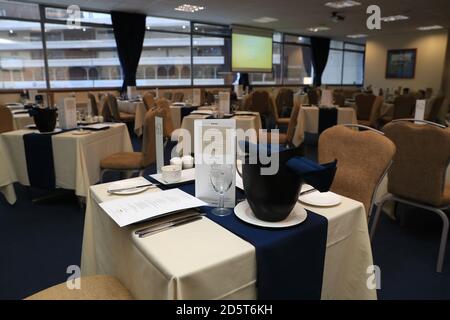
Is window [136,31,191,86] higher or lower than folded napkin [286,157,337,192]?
higher

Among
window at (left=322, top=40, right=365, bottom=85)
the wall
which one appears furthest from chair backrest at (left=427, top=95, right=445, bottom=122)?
window at (left=322, top=40, right=365, bottom=85)

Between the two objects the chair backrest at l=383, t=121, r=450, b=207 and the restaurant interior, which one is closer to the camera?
the restaurant interior

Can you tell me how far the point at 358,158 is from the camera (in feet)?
5.62

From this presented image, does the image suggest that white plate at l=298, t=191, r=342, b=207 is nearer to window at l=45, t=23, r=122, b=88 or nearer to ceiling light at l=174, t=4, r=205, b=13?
ceiling light at l=174, t=4, r=205, b=13

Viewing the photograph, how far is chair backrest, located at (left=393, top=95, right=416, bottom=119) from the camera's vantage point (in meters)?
6.20

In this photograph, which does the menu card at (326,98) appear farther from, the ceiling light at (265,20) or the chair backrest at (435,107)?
the ceiling light at (265,20)

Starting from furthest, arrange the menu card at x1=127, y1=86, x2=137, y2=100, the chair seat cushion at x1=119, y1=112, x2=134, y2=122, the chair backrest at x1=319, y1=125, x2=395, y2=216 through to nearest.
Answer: the menu card at x1=127, y1=86, x2=137, y2=100 < the chair seat cushion at x1=119, y1=112, x2=134, y2=122 < the chair backrest at x1=319, y1=125, x2=395, y2=216

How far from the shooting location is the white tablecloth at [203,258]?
0.85m

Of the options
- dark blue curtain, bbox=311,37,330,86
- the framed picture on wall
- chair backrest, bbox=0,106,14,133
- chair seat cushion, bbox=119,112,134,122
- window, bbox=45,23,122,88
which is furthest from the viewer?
dark blue curtain, bbox=311,37,330,86

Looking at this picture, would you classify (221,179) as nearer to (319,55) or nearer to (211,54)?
(211,54)

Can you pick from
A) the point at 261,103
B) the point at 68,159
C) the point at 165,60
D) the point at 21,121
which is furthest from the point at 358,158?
the point at 165,60

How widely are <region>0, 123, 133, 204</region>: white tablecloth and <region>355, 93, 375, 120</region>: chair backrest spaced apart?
4.81 meters

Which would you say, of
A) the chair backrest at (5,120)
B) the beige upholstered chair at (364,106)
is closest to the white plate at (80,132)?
the chair backrest at (5,120)

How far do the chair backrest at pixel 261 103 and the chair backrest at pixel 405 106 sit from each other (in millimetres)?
2627
